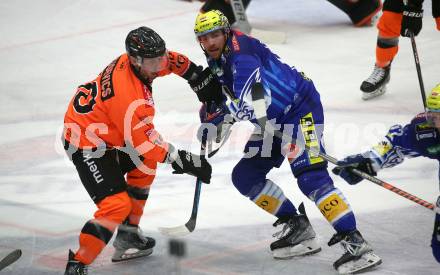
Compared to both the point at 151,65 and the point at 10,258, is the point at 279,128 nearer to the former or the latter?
the point at 151,65

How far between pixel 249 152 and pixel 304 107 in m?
0.37

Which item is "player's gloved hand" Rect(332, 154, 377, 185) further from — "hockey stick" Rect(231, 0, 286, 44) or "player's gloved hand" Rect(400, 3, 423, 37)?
"hockey stick" Rect(231, 0, 286, 44)

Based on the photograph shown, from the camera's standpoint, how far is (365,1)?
7.66 m

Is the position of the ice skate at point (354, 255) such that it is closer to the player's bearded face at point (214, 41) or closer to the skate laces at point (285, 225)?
the skate laces at point (285, 225)

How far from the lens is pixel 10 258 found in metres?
3.64

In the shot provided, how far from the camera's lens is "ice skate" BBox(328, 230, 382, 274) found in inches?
139

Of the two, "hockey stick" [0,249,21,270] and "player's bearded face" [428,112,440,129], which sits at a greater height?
"player's bearded face" [428,112,440,129]

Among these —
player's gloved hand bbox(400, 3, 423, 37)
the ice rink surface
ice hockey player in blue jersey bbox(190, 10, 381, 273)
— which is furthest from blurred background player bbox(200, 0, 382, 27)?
ice hockey player in blue jersey bbox(190, 10, 381, 273)

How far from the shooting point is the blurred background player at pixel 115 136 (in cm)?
333

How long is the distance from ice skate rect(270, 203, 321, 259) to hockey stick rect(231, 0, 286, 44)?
12.4 feet

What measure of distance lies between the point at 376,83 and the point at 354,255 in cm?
263

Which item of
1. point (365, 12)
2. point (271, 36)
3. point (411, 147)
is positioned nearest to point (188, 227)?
point (411, 147)

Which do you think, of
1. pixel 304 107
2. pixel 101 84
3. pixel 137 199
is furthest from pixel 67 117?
pixel 304 107

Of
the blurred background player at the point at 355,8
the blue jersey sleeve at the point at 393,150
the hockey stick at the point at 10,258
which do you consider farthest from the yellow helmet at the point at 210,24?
the blurred background player at the point at 355,8
